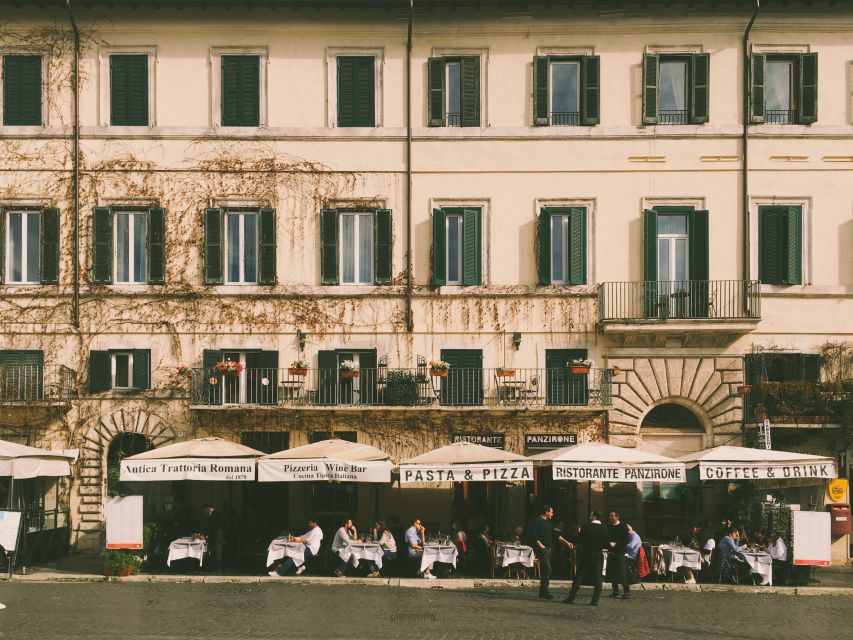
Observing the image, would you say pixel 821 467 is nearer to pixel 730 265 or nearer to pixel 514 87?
pixel 730 265

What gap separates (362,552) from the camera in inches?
906

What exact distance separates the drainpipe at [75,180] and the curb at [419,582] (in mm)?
7440

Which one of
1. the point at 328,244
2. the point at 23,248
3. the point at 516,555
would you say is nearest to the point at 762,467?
the point at 516,555

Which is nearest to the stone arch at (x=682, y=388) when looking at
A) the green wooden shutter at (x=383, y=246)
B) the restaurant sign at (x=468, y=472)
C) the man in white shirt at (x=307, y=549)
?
the restaurant sign at (x=468, y=472)

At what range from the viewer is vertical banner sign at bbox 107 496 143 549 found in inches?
899

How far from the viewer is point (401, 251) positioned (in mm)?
28094

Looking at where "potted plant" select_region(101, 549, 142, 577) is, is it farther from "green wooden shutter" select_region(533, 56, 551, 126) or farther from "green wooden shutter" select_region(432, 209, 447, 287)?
"green wooden shutter" select_region(533, 56, 551, 126)

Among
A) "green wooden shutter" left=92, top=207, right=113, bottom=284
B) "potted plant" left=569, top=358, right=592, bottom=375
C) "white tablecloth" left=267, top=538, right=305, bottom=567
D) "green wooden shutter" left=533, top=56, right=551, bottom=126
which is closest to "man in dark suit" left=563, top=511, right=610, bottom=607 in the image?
"white tablecloth" left=267, top=538, right=305, bottom=567

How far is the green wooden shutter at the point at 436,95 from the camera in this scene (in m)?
28.1

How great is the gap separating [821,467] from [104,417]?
15.8 m

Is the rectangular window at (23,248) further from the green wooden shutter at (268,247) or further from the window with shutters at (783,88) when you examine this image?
the window with shutters at (783,88)

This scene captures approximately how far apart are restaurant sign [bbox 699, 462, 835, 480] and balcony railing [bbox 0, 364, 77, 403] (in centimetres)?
1442

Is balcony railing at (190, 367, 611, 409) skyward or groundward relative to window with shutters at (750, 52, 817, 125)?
groundward

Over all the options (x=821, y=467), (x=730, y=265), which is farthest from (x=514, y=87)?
(x=821, y=467)
